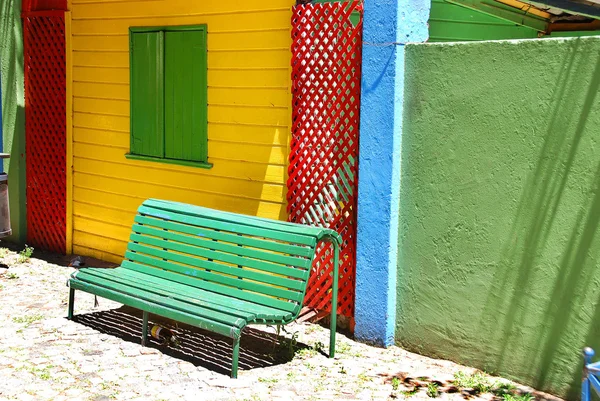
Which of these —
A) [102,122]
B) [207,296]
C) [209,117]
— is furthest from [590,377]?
[102,122]

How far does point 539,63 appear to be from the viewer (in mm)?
5062

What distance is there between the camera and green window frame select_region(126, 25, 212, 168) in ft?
24.6

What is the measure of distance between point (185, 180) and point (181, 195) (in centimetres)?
16

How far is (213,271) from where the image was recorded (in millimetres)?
6207

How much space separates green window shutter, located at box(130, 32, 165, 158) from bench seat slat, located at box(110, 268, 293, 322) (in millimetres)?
1740

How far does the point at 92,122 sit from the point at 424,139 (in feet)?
13.6

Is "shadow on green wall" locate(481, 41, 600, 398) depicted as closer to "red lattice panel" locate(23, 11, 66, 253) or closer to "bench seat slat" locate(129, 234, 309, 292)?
"bench seat slat" locate(129, 234, 309, 292)

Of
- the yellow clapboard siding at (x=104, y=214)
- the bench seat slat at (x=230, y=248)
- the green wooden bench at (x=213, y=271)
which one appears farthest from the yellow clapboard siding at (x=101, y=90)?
the bench seat slat at (x=230, y=248)

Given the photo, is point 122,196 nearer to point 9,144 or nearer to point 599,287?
point 9,144

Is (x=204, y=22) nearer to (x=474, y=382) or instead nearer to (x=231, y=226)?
(x=231, y=226)

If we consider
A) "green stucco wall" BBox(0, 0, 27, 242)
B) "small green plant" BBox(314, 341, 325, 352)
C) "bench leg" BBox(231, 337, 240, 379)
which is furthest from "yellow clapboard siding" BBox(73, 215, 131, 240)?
"bench leg" BBox(231, 337, 240, 379)

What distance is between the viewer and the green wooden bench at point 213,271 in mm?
5504

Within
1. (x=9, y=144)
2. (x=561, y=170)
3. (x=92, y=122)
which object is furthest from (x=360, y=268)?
(x=9, y=144)

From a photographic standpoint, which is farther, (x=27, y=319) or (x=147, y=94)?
(x=147, y=94)
